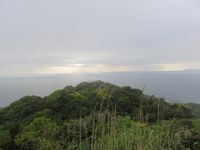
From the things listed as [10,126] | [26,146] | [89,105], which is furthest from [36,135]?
[89,105]

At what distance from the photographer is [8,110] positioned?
1036 cm

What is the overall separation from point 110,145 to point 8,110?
25.8 ft

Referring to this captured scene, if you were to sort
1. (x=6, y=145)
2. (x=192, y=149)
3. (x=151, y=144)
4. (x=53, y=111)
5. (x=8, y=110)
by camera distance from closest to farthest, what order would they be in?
(x=151, y=144), (x=192, y=149), (x=6, y=145), (x=53, y=111), (x=8, y=110)

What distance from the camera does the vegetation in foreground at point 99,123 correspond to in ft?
11.3

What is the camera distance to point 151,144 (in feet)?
11.0

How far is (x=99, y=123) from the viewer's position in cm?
365

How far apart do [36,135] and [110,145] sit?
292 centimetres

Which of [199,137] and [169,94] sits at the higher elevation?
[169,94]

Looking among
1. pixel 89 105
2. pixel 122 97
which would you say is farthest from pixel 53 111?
pixel 122 97

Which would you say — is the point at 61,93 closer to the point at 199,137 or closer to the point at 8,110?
the point at 8,110

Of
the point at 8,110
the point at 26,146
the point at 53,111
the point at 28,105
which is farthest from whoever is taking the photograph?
the point at 8,110

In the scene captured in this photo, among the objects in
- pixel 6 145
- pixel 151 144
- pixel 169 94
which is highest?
pixel 169 94

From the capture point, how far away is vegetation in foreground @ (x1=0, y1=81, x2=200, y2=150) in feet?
11.3

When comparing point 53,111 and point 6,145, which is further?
point 53,111
